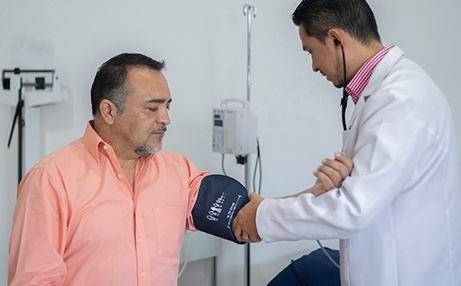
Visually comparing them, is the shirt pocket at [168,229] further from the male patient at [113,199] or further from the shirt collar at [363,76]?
the shirt collar at [363,76]

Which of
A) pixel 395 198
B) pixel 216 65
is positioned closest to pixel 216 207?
pixel 395 198

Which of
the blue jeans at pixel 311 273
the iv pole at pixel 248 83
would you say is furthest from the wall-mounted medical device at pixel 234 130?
the blue jeans at pixel 311 273

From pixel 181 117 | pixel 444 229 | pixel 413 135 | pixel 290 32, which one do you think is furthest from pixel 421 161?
pixel 290 32

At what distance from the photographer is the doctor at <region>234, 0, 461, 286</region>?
1.28 metres

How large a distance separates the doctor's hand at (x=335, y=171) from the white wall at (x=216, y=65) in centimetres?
156

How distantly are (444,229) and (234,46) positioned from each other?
73.7 inches

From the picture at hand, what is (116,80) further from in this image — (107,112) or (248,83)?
(248,83)

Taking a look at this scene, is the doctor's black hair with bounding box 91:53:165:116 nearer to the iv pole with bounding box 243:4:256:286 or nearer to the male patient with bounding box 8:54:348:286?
the male patient with bounding box 8:54:348:286

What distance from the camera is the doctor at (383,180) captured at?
1.28 metres

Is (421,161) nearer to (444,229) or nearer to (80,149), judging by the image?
(444,229)

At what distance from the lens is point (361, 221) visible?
1294 millimetres

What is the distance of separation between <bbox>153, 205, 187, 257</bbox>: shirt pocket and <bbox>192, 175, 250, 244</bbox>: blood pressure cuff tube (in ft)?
0.33

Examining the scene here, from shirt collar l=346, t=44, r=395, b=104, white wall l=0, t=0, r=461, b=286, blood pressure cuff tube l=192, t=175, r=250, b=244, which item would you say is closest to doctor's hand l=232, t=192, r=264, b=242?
blood pressure cuff tube l=192, t=175, r=250, b=244

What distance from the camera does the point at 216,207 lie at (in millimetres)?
1729
